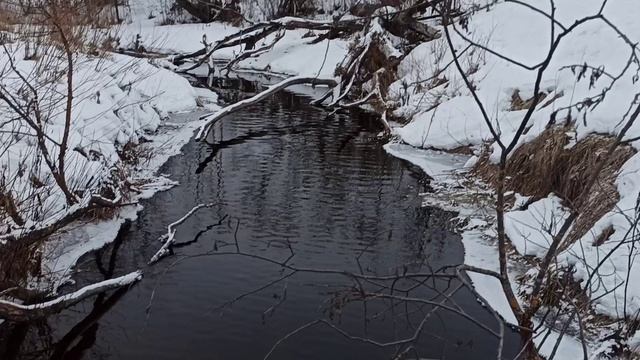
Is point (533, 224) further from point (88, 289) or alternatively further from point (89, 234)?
point (89, 234)

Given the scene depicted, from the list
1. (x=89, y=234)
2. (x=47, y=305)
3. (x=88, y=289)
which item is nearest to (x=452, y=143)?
(x=89, y=234)

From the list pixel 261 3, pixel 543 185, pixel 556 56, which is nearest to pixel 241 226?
pixel 543 185

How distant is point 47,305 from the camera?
4.97 metres

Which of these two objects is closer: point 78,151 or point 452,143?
point 78,151

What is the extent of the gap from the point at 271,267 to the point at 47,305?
2.10m

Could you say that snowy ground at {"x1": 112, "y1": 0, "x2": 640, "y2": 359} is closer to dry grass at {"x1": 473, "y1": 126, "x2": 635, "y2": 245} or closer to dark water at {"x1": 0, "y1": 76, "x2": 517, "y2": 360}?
dry grass at {"x1": 473, "y1": 126, "x2": 635, "y2": 245}

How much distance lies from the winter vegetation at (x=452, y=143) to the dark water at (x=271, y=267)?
0.72 ft

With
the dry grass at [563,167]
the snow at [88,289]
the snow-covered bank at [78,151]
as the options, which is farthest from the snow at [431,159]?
the snow at [88,289]

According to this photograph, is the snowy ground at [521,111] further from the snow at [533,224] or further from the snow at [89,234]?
the snow at [89,234]

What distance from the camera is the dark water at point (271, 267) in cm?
493

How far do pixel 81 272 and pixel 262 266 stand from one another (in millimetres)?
1756

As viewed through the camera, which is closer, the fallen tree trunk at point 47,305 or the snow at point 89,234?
the fallen tree trunk at point 47,305

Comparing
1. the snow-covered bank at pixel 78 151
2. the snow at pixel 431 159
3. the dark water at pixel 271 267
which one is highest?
the snow-covered bank at pixel 78 151

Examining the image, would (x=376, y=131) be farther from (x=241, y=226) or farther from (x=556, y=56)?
(x=241, y=226)
